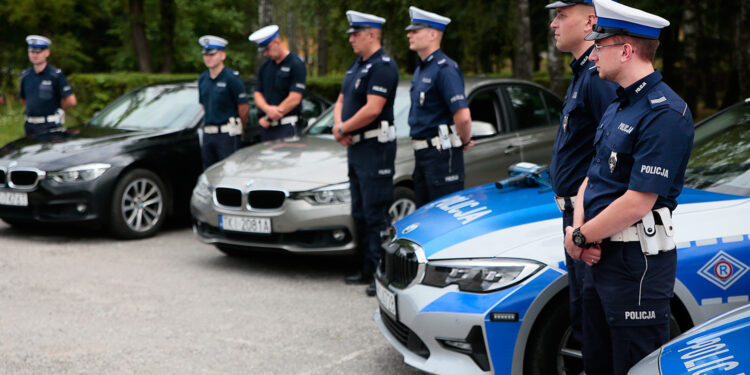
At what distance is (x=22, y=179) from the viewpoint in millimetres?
7828

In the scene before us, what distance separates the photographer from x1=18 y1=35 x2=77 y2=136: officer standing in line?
32.1 feet

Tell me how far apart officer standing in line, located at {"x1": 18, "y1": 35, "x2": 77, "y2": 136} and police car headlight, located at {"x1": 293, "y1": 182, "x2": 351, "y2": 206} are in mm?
4766

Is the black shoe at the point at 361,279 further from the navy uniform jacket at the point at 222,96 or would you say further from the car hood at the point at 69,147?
the car hood at the point at 69,147

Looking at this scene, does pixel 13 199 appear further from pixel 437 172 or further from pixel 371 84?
pixel 437 172

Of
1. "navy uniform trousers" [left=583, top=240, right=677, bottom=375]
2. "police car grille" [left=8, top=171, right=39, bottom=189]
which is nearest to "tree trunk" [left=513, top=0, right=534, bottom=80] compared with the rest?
"police car grille" [left=8, top=171, right=39, bottom=189]

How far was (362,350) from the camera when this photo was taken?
4809mm

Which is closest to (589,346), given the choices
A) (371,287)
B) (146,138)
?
(371,287)

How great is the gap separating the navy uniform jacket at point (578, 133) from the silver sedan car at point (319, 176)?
9.38 feet

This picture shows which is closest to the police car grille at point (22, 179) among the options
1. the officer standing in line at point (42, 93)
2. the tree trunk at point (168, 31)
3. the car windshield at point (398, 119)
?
the officer standing in line at point (42, 93)

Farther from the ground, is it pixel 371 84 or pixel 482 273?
pixel 371 84

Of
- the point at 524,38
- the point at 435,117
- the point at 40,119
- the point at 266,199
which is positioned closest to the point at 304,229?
the point at 266,199

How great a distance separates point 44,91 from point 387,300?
705cm

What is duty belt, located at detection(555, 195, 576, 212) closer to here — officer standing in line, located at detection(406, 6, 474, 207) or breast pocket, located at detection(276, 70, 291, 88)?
officer standing in line, located at detection(406, 6, 474, 207)

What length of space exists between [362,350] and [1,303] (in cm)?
272
